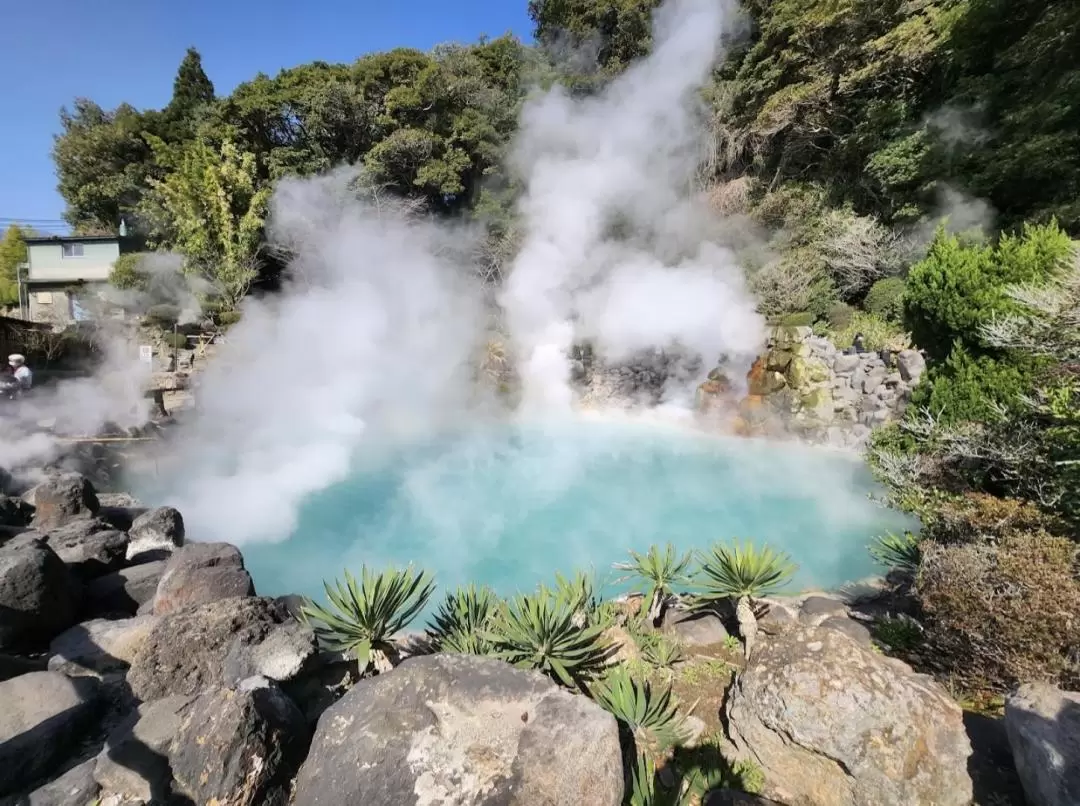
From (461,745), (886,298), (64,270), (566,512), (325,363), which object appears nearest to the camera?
(461,745)

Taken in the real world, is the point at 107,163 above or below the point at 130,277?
above

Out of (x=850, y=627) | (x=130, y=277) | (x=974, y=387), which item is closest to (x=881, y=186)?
(x=974, y=387)

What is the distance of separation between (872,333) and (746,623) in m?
10.8

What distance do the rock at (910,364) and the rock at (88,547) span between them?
1355 cm

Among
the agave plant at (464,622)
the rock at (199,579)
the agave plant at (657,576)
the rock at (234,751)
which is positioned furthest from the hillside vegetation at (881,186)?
the rock at (199,579)

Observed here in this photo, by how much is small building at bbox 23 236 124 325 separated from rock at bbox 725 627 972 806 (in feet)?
85.1

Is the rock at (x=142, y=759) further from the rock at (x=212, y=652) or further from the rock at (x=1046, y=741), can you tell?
the rock at (x=1046, y=741)

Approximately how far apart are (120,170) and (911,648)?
29.1 metres

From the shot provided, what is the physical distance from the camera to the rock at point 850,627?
13.3ft

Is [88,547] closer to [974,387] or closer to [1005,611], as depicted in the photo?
[1005,611]

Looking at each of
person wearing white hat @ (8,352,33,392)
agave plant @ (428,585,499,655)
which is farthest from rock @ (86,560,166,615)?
person wearing white hat @ (8,352,33,392)

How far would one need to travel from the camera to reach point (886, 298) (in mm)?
12641

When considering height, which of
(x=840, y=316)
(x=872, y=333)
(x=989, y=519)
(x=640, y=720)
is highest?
(x=840, y=316)

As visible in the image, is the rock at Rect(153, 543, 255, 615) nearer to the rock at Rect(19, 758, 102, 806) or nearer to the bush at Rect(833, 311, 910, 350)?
the rock at Rect(19, 758, 102, 806)
